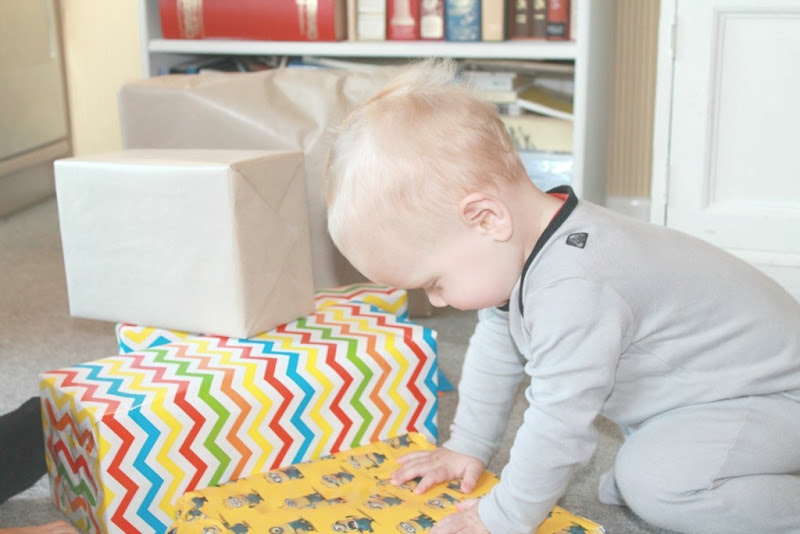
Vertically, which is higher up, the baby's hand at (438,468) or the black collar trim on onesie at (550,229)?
the black collar trim on onesie at (550,229)

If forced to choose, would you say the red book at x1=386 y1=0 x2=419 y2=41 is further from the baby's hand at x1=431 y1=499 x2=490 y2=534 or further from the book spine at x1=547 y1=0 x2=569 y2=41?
the baby's hand at x1=431 y1=499 x2=490 y2=534

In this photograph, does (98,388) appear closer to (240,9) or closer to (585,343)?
(585,343)

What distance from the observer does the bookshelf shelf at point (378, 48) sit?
1532 millimetres

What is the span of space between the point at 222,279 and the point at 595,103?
824 millimetres

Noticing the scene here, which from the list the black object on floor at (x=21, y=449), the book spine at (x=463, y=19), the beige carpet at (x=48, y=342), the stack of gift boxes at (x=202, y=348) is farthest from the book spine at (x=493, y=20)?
the black object on floor at (x=21, y=449)

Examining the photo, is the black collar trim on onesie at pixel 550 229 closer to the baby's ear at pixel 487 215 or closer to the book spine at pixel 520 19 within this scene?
the baby's ear at pixel 487 215

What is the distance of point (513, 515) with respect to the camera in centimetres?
79

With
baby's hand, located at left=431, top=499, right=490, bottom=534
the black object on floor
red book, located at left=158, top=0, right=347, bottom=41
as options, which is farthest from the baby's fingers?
red book, located at left=158, top=0, right=347, bottom=41

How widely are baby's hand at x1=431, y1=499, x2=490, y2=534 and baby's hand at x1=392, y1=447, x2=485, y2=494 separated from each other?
0.26 feet

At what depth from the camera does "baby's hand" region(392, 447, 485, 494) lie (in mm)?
927

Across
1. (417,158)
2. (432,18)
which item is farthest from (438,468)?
(432,18)

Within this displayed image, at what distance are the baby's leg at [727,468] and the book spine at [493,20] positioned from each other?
0.88 m

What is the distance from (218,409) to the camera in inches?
36.9

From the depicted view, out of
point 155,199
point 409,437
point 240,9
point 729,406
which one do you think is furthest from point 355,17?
point 729,406
